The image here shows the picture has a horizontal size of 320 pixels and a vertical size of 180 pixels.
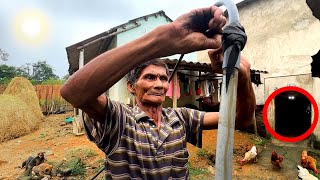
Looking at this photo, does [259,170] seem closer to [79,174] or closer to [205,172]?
[205,172]

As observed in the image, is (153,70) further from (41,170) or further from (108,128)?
(41,170)

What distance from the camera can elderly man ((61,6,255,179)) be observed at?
1.02 m

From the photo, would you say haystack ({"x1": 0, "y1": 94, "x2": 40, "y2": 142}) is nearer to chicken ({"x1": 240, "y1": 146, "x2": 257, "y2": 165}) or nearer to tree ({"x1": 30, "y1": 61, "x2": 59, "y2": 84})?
chicken ({"x1": 240, "y1": 146, "x2": 257, "y2": 165})

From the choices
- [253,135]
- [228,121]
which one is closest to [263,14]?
[253,135]

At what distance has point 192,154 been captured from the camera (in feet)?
28.8

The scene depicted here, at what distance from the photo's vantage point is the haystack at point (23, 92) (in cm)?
1627

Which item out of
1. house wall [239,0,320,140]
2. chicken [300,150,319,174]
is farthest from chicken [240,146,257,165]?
house wall [239,0,320,140]

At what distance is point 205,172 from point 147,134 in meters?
6.67

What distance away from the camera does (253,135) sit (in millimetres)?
11953

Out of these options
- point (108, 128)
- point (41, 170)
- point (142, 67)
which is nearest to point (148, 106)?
point (142, 67)

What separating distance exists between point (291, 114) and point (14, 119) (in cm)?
1478

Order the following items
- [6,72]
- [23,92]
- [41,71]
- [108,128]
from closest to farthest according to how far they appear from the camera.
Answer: [108,128] → [23,92] → [6,72] → [41,71]

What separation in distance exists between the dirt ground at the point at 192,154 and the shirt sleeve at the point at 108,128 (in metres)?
6.33

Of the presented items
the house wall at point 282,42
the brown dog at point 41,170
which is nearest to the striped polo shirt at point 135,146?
the brown dog at point 41,170
